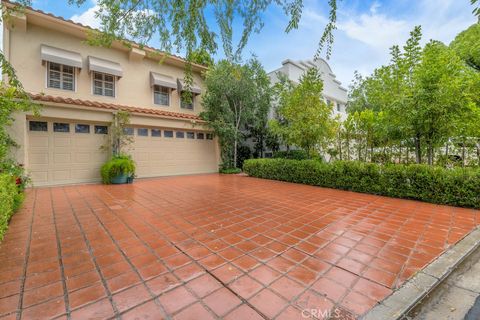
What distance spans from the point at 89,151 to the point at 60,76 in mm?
3255

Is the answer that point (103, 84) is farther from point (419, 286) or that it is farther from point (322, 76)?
point (322, 76)

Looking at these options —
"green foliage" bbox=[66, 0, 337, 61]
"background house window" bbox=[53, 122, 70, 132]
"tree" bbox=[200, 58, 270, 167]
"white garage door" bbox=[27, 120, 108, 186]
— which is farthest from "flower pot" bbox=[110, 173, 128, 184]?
"green foliage" bbox=[66, 0, 337, 61]

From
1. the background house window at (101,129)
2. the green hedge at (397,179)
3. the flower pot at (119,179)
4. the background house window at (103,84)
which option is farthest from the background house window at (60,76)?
the green hedge at (397,179)

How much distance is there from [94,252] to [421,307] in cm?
361

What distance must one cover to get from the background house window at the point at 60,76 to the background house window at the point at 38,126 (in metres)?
1.86

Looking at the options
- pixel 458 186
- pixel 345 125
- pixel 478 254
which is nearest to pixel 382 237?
pixel 478 254

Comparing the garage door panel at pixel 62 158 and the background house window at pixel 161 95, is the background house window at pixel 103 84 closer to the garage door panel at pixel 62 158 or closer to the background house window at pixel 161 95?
the background house window at pixel 161 95

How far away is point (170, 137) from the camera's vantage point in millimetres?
10461

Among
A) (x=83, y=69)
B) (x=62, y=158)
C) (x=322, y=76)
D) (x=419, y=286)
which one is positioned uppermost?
(x=322, y=76)

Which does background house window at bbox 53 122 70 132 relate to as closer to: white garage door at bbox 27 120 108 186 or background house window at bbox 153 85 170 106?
white garage door at bbox 27 120 108 186

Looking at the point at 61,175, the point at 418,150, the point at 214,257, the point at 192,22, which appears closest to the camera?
the point at 214,257

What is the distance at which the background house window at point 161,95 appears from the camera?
11062 millimetres

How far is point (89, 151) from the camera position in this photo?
834 centimetres

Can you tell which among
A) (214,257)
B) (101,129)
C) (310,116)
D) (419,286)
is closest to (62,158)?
(101,129)
